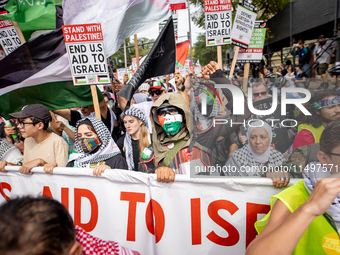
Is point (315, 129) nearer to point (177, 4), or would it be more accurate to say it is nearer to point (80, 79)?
point (80, 79)

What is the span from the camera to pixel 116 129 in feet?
14.6

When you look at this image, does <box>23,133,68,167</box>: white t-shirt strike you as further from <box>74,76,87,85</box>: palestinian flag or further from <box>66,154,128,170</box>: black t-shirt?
<box>74,76,87,85</box>: palestinian flag

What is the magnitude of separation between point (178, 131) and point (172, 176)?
680 millimetres

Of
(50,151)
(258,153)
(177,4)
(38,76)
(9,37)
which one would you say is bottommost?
(50,151)

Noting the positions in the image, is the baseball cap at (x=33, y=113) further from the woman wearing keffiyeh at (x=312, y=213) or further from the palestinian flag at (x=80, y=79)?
the woman wearing keffiyeh at (x=312, y=213)

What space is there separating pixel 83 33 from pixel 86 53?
0.26 m

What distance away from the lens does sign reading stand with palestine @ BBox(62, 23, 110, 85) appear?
324 centimetres

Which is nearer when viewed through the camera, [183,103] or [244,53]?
[183,103]

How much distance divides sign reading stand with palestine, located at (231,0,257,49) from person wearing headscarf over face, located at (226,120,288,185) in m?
3.59

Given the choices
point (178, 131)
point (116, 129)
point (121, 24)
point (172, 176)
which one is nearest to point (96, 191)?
point (172, 176)

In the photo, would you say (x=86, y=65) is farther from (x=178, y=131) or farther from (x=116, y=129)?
(x=178, y=131)

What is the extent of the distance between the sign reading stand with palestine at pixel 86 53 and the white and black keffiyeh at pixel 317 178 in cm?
277

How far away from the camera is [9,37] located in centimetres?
438

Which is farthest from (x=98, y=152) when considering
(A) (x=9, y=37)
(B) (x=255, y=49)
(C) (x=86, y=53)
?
(B) (x=255, y=49)
